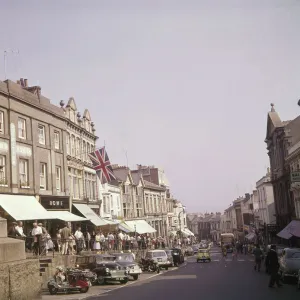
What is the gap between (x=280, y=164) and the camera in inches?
2217

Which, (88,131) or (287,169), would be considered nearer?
(88,131)

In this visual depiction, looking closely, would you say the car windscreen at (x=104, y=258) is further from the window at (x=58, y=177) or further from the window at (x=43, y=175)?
the window at (x=58, y=177)

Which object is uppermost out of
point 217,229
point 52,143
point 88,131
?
point 88,131

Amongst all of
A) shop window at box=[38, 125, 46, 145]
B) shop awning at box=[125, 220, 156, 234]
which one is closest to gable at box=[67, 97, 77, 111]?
shop window at box=[38, 125, 46, 145]

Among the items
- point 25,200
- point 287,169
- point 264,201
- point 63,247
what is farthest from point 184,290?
point 264,201

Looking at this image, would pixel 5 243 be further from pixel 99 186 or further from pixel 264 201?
pixel 264 201

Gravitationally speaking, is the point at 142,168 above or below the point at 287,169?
above

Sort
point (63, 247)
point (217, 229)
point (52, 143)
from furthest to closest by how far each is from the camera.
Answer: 1. point (217, 229)
2. point (52, 143)
3. point (63, 247)

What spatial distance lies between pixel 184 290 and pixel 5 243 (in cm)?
793

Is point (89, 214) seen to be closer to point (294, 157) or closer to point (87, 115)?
point (87, 115)

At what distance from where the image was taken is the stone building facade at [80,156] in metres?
38.7

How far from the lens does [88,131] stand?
4353 cm

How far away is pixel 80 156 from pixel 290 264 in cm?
2487

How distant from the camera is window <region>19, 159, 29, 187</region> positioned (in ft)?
99.0
